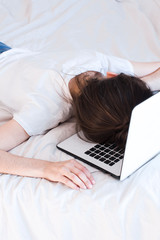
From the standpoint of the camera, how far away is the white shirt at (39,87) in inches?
42.6

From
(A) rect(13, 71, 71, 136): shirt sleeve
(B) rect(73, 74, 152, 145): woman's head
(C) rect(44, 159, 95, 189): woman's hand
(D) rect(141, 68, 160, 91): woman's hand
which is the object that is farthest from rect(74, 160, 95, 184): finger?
(D) rect(141, 68, 160, 91): woman's hand

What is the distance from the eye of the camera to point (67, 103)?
1.12m

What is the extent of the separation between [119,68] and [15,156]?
23.6 inches

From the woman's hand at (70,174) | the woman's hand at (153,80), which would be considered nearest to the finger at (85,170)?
the woman's hand at (70,174)

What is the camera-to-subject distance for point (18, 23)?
182cm

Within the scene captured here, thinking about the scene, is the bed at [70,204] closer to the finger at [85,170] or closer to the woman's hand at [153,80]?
the finger at [85,170]

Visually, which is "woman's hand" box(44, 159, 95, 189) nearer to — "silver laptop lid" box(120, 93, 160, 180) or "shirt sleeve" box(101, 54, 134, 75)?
"silver laptop lid" box(120, 93, 160, 180)

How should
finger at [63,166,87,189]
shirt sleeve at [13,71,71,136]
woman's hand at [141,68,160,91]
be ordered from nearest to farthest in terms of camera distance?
finger at [63,166,87,189]
shirt sleeve at [13,71,71,136]
woman's hand at [141,68,160,91]

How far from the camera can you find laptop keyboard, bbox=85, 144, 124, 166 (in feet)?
3.12

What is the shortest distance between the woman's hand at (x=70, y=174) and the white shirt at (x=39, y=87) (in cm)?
22

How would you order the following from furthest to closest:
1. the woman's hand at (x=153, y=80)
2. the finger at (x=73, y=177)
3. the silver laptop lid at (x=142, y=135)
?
the woman's hand at (x=153, y=80) < the finger at (x=73, y=177) < the silver laptop lid at (x=142, y=135)

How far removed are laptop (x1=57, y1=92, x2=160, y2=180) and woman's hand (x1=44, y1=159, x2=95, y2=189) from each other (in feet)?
0.18

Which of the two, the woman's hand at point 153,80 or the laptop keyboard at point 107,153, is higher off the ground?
the woman's hand at point 153,80

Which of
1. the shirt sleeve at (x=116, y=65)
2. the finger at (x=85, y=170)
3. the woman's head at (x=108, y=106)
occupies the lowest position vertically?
the finger at (x=85, y=170)
